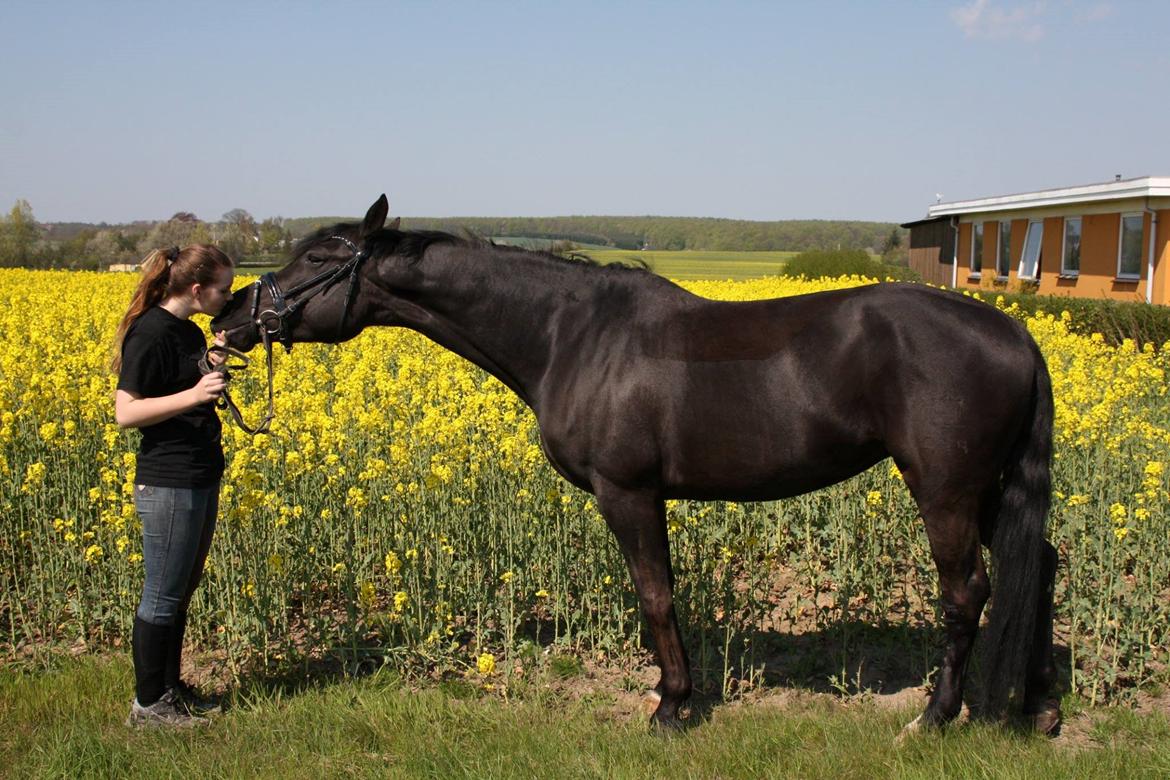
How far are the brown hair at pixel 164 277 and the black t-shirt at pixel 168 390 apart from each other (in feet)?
0.20

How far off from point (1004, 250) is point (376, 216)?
29.6 m

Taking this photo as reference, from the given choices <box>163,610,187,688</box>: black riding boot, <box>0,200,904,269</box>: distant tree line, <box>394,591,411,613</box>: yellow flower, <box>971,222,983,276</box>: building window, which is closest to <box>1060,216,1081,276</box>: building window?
<box>971,222,983,276</box>: building window

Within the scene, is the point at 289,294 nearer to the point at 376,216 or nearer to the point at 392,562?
the point at 376,216

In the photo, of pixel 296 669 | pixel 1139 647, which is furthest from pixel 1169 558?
pixel 296 669

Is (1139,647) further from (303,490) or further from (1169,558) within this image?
(303,490)

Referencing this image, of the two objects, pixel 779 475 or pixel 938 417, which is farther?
pixel 779 475

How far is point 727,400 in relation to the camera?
4480 millimetres

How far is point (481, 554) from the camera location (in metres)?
6.29

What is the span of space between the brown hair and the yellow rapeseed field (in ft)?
3.23

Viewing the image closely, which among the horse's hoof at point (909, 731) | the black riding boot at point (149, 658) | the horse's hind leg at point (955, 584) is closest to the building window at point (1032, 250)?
the horse's hind leg at point (955, 584)

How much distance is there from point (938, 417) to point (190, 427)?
3.40m

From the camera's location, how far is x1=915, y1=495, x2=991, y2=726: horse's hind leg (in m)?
4.28

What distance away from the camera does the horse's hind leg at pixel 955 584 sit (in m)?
4.28

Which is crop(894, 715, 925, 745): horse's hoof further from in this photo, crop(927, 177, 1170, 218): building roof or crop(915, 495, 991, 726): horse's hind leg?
crop(927, 177, 1170, 218): building roof
